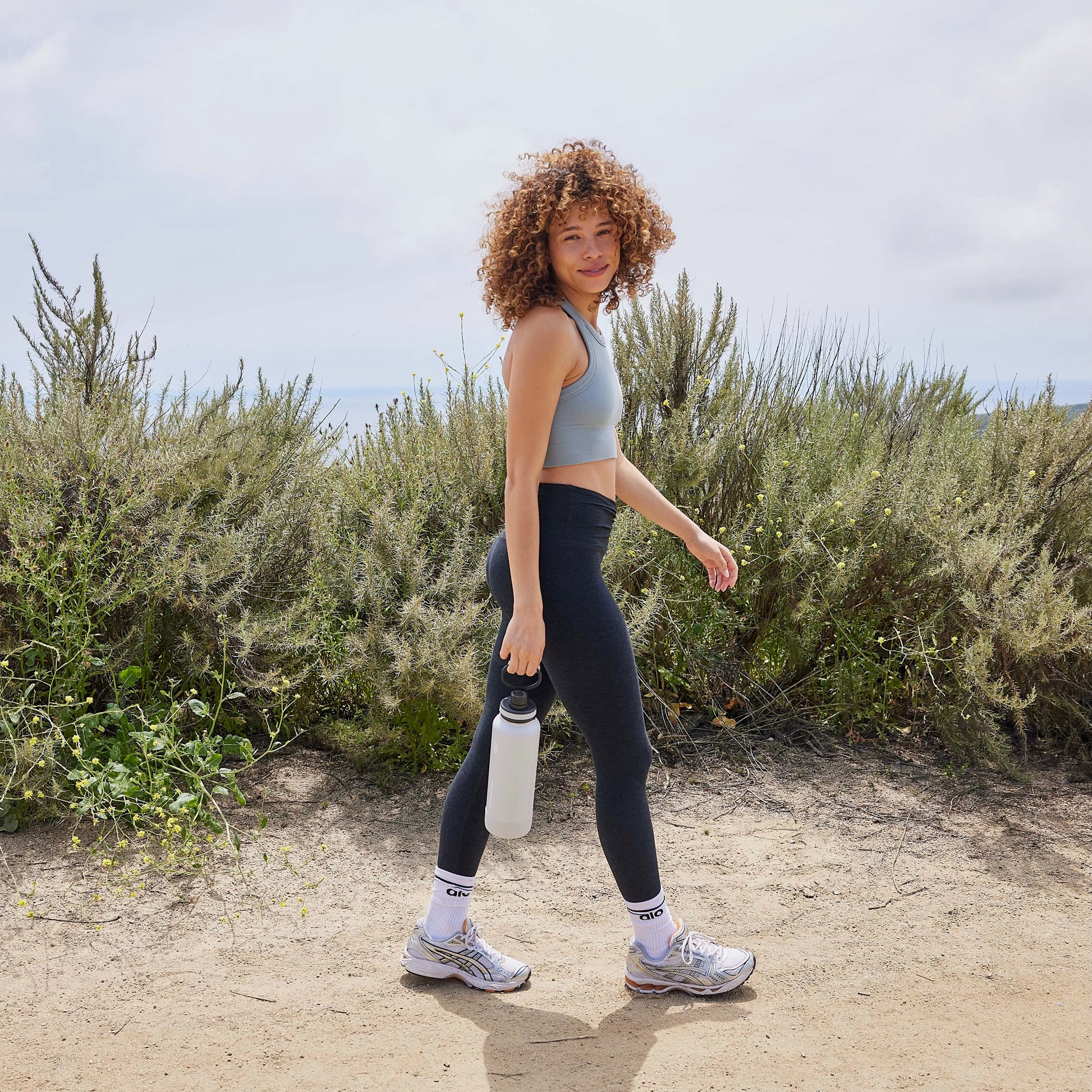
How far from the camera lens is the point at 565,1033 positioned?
2373mm

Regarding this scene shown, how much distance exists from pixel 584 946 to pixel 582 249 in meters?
1.90

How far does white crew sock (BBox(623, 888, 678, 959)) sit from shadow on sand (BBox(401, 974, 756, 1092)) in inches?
5.6

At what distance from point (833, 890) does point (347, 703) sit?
207cm

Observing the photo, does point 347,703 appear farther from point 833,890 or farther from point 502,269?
point 502,269

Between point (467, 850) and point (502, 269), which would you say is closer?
point (502, 269)

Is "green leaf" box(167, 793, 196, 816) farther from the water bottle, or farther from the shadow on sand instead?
the water bottle

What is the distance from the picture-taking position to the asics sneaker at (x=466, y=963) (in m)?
2.56

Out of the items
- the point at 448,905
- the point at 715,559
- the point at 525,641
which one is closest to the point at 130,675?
the point at 448,905

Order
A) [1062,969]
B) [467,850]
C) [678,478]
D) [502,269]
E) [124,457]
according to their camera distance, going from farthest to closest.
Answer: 1. [678,478]
2. [124,457]
3. [1062,969]
4. [467,850]
5. [502,269]

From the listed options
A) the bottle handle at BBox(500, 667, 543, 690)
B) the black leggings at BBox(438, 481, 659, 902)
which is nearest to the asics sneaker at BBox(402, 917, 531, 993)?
the black leggings at BBox(438, 481, 659, 902)

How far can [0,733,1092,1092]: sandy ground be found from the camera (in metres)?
2.27

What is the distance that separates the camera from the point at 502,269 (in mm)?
2330

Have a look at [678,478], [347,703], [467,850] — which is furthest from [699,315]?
[467,850]

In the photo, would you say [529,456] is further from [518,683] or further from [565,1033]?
[565,1033]
